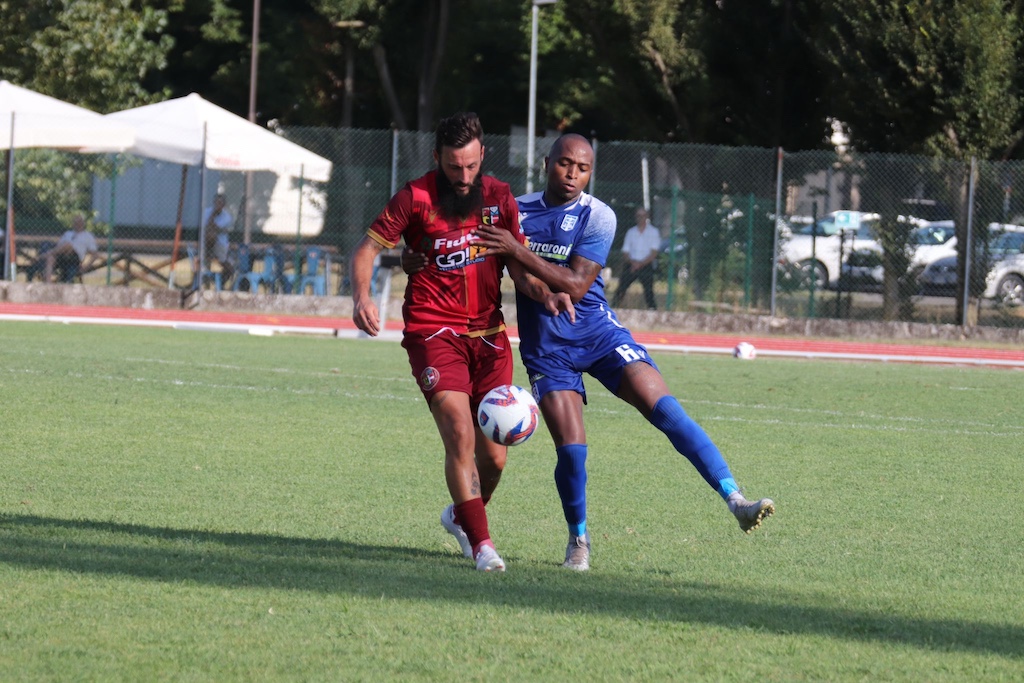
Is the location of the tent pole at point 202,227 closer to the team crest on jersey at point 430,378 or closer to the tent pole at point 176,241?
the tent pole at point 176,241

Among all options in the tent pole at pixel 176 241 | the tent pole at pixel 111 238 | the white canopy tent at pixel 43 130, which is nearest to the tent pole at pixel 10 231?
the white canopy tent at pixel 43 130

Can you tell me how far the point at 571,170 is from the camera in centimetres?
627

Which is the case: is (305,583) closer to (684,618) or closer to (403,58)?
(684,618)

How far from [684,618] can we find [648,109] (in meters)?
24.8

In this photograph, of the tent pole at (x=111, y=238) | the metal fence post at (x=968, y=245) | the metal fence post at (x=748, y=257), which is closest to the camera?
the metal fence post at (x=968, y=245)

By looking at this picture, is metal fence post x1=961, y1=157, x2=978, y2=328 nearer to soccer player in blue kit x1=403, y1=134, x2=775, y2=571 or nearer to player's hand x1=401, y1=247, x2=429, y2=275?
soccer player in blue kit x1=403, y1=134, x2=775, y2=571

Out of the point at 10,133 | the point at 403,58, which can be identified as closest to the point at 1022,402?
the point at 10,133

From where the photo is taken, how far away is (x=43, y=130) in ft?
73.3

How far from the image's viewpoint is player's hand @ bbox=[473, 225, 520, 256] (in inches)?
233

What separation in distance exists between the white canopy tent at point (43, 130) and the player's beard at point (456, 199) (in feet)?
56.1

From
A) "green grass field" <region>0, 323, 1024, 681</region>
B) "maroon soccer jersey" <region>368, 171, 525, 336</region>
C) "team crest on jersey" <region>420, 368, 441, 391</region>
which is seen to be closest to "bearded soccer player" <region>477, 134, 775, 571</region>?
"maroon soccer jersey" <region>368, 171, 525, 336</region>

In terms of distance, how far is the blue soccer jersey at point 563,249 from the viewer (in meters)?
6.35

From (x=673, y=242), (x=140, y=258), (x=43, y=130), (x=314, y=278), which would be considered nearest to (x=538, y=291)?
(x=673, y=242)

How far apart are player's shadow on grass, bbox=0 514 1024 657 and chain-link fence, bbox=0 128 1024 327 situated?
55.7 ft
